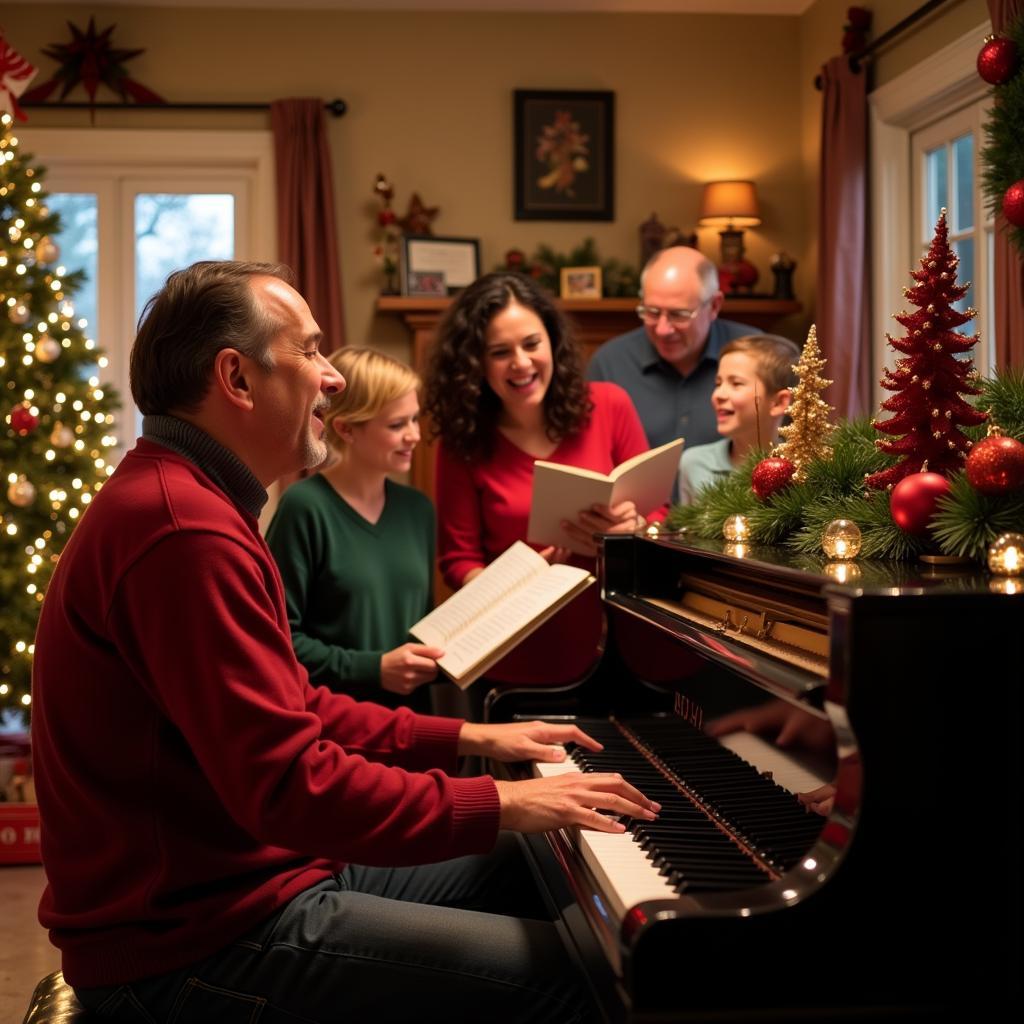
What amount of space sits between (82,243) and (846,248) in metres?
3.51

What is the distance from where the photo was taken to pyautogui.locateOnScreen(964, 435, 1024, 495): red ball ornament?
1146 mm

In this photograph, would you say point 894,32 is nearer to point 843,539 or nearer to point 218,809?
point 843,539

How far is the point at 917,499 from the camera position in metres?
1.25

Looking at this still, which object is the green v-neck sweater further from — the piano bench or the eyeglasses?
the eyeglasses

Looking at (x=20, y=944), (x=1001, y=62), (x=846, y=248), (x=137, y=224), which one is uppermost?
(x=137, y=224)

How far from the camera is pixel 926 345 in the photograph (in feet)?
4.44

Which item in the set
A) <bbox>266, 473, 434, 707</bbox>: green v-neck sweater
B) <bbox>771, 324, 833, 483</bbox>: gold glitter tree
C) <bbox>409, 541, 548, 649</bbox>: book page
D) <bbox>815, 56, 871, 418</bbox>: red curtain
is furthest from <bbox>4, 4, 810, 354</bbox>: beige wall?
<bbox>771, 324, 833, 483</bbox>: gold glitter tree

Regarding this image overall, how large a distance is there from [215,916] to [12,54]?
423cm

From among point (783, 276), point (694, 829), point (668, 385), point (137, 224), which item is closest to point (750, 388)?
point (668, 385)

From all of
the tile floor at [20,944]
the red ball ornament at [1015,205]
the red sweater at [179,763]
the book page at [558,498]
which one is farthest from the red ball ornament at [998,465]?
the tile floor at [20,944]

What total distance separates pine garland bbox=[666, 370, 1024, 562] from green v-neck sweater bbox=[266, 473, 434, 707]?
0.73 metres

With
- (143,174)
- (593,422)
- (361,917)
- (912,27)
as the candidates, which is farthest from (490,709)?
(143,174)

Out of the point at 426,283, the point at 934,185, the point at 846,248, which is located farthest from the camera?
the point at 426,283

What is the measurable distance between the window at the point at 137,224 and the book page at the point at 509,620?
12.6 feet
